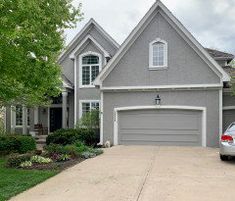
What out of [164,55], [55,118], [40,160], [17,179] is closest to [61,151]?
[40,160]

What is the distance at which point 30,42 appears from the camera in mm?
10914

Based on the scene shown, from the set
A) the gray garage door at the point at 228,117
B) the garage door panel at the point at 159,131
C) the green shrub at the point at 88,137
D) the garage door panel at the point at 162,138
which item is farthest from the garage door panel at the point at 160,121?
the green shrub at the point at 88,137

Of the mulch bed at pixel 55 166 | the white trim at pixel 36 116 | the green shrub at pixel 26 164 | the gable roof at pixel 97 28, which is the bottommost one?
the mulch bed at pixel 55 166

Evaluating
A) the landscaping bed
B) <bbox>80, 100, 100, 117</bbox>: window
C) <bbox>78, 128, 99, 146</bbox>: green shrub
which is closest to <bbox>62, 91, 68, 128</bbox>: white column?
<bbox>80, 100, 100, 117</bbox>: window

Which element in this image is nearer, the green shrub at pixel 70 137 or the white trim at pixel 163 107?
the white trim at pixel 163 107

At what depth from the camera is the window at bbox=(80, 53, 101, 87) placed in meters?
25.2

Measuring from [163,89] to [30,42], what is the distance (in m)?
10.4

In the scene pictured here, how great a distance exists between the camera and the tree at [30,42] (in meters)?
9.62

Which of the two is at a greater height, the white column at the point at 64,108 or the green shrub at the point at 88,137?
the white column at the point at 64,108

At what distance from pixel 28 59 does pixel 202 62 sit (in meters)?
10.9

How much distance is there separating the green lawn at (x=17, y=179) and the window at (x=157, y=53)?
10735 mm

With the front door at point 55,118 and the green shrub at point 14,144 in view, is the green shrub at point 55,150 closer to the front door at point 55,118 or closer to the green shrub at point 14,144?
the green shrub at point 14,144

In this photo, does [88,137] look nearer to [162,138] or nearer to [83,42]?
[162,138]

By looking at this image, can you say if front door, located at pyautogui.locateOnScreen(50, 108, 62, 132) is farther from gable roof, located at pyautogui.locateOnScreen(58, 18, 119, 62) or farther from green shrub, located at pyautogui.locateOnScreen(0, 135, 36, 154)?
green shrub, located at pyautogui.locateOnScreen(0, 135, 36, 154)
